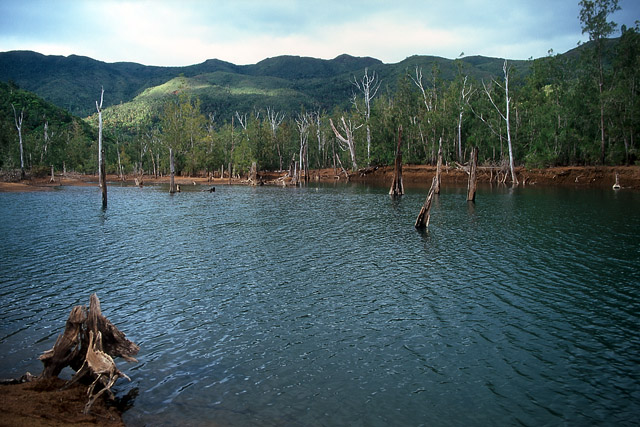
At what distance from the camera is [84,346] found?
9844 millimetres

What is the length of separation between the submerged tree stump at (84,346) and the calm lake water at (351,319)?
3.71 feet

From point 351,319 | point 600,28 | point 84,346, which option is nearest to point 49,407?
point 84,346

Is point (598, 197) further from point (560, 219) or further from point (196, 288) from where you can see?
point (196, 288)

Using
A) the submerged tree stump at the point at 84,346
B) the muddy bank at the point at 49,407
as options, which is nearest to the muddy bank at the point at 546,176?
the submerged tree stump at the point at 84,346

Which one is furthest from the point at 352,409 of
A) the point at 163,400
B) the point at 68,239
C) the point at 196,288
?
the point at 68,239

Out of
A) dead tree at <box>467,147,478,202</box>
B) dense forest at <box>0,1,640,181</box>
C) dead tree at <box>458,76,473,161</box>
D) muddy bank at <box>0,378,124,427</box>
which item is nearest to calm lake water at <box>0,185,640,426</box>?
muddy bank at <box>0,378,124,427</box>

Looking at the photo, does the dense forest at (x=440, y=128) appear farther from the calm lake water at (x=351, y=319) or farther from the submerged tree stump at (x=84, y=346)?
the submerged tree stump at (x=84, y=346)

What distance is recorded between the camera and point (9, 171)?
7925 cm

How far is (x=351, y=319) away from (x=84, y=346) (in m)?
7.85

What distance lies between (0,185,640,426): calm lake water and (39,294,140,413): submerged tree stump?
1.13m

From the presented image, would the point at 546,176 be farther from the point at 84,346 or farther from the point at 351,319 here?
the point at 84,346

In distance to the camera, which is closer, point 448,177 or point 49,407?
point 49,407

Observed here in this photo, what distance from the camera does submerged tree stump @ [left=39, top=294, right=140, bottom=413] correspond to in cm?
936

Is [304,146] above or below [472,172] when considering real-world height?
above
